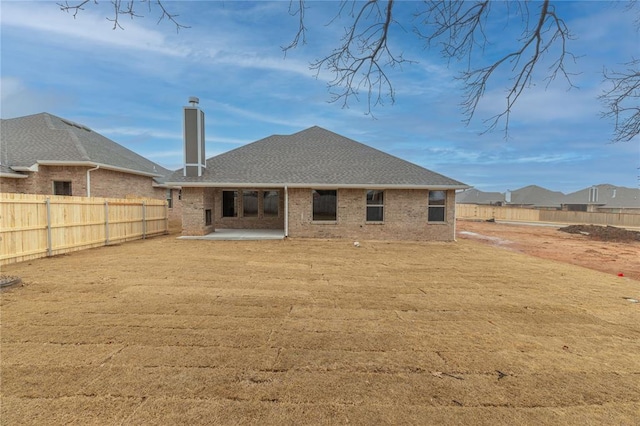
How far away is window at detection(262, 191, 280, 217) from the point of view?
18019 millimetres

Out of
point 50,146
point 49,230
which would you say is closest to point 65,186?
point 50,146

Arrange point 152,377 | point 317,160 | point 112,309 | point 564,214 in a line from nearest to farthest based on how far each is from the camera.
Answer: point 152,377 < point 112,309 < point 317,160 < point 564,214

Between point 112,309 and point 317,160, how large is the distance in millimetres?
13043

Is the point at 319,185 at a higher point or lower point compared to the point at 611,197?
lower

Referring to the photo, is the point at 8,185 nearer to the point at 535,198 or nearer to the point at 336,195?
the point at 336,195

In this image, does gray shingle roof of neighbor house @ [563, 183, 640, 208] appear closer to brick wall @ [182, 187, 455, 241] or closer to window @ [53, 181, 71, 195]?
brick wall @ [182, 187, 455, 241]

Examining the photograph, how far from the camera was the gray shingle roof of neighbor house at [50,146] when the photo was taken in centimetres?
1498

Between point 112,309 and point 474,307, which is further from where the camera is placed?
point 474,307

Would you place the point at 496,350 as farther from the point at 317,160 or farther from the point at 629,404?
the point at 317,160

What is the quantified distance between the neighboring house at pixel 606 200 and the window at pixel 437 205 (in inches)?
2149

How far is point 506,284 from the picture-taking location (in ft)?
24.8

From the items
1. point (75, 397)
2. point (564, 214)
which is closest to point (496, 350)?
point (75, 397)

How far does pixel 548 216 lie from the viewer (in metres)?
39.2

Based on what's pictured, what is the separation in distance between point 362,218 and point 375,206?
911mm
